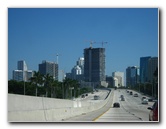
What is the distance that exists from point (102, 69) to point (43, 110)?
3.08m

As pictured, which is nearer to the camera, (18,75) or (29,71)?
(18,75)

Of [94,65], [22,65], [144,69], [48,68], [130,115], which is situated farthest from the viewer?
[130,115]

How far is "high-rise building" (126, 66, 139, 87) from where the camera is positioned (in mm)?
18362

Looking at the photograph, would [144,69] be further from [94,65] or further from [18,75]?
[18,75]

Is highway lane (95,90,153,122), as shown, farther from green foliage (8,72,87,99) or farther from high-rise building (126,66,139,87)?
green foliage (8,72,87,99)

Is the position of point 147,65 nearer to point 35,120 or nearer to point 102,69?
point 102,69

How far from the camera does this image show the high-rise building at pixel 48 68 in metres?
18.3

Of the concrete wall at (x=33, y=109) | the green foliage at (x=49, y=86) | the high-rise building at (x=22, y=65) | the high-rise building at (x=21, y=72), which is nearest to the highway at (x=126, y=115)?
the concrete wall at (x=33, y=109)

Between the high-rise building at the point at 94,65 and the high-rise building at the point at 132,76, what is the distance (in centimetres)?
110

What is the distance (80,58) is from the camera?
60.7 feet

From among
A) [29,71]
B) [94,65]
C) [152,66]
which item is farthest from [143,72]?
[29,71]

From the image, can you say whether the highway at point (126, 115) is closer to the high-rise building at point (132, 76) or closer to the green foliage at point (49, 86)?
the high-rise building at point (132, 76)

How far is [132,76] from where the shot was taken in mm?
19031

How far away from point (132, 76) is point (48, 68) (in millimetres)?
3469
